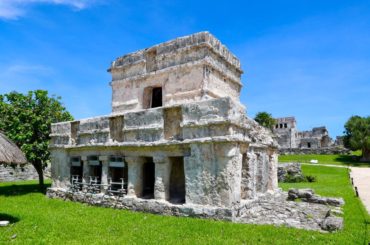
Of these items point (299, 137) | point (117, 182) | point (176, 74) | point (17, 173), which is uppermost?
point (176, 74)

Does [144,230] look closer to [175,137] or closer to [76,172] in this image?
[175,137]

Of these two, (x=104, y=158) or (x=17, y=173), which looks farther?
(x=17, y=173)

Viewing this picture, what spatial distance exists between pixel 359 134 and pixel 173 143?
33.5 meters

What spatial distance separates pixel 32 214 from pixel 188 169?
553 cm

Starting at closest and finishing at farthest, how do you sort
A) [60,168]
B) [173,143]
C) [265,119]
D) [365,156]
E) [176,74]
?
[173,143] → [176,74] → [60,168] → [365,156] → [265,119]

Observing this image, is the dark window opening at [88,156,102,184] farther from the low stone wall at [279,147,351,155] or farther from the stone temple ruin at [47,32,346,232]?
the low stone wall at [279,147,351,155]

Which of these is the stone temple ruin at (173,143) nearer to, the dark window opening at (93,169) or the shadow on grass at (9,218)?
the dark window opening at (93,169)

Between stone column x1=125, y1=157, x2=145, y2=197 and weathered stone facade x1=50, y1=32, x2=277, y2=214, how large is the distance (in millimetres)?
36

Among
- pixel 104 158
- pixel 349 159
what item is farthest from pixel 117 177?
pixel 349 159

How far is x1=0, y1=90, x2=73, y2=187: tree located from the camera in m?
15.4

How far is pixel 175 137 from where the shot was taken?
1019 cm

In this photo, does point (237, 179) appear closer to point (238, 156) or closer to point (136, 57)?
point (238, 156)

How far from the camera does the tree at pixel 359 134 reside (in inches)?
1386

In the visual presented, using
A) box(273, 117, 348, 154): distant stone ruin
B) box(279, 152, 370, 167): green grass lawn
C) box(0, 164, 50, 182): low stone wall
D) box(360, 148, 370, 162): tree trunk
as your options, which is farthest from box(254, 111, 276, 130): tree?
box(0, 164, 50, 182): low stone wall
